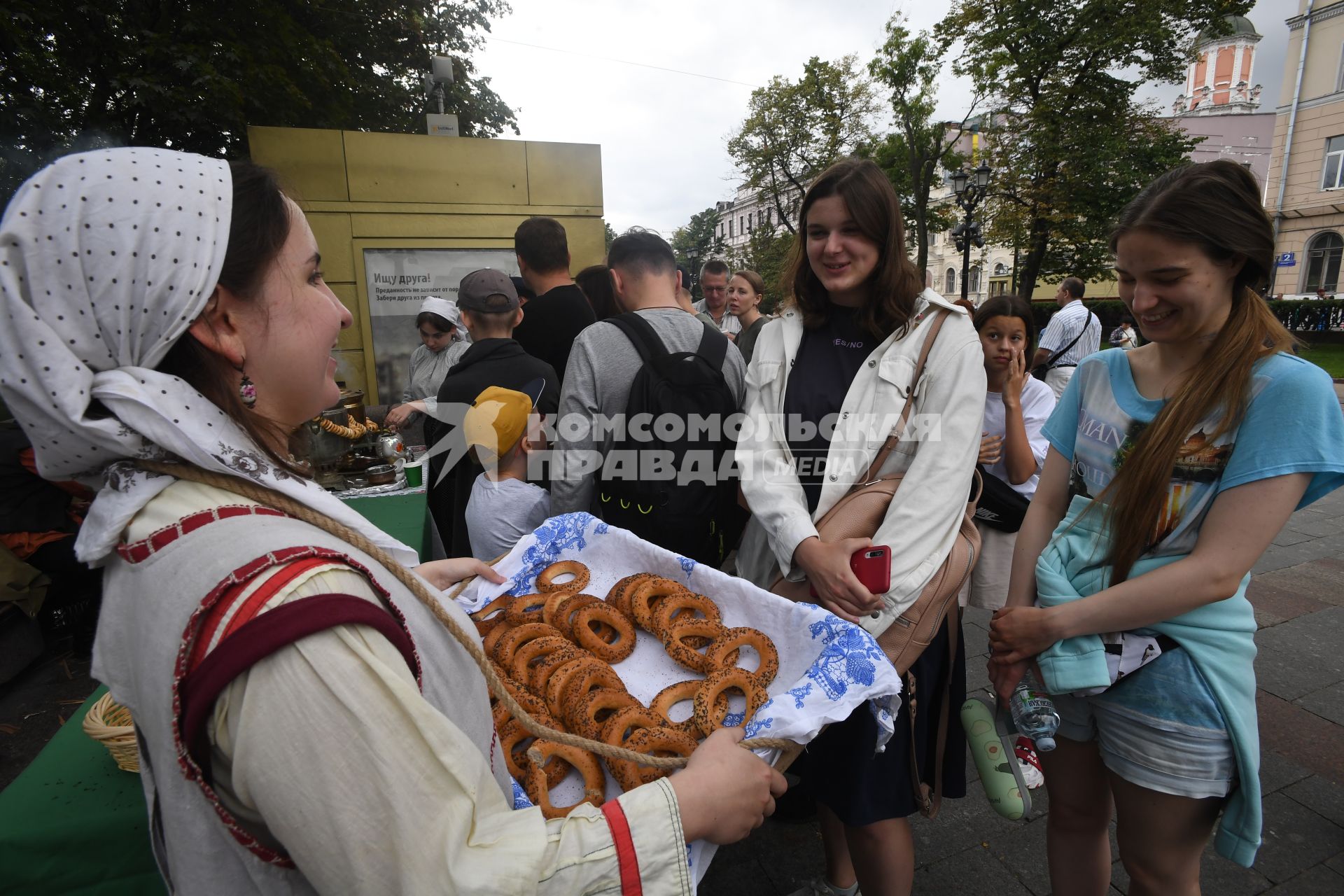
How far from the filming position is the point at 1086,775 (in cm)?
180

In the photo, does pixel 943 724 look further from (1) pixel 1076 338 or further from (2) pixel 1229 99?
(2) pixel 1229 99

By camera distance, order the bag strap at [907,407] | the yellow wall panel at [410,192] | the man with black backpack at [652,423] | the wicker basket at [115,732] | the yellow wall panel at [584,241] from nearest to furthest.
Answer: the wicker basket at [115,732], the bag strap at [907,407], the man with black backpack at [652,423], the yellow wall panel at [410,192], the yellow wall panel at [584,241]

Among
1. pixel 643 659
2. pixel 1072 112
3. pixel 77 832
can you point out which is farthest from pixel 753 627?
pixel 1072 112

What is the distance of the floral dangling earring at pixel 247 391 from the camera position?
94 centimetres

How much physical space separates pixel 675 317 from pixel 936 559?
1.49m

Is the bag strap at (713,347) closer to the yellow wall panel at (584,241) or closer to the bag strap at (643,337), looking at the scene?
the bag strap at (643,337)

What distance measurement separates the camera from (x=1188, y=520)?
60.7 inches

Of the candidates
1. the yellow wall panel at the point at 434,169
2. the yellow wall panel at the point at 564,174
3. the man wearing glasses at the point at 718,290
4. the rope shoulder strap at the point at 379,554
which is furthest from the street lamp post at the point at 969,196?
the rope shoulder strap at the point at 379,554

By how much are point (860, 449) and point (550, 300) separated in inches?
103

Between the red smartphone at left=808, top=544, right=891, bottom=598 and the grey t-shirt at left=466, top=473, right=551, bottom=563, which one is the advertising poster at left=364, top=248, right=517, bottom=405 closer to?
the grey t-shirt at left=466, top=473, right=551, bottom=563

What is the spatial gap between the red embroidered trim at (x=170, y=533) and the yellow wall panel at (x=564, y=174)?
8.88 metres

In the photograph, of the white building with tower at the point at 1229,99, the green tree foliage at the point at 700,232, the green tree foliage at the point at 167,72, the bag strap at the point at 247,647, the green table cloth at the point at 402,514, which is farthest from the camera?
the green tree foliage at the point at 700,232

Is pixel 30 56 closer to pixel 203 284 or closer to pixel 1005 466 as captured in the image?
pixel 203 284

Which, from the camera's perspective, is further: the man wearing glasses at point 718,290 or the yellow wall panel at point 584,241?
the yellow wall panel at point 584,241
